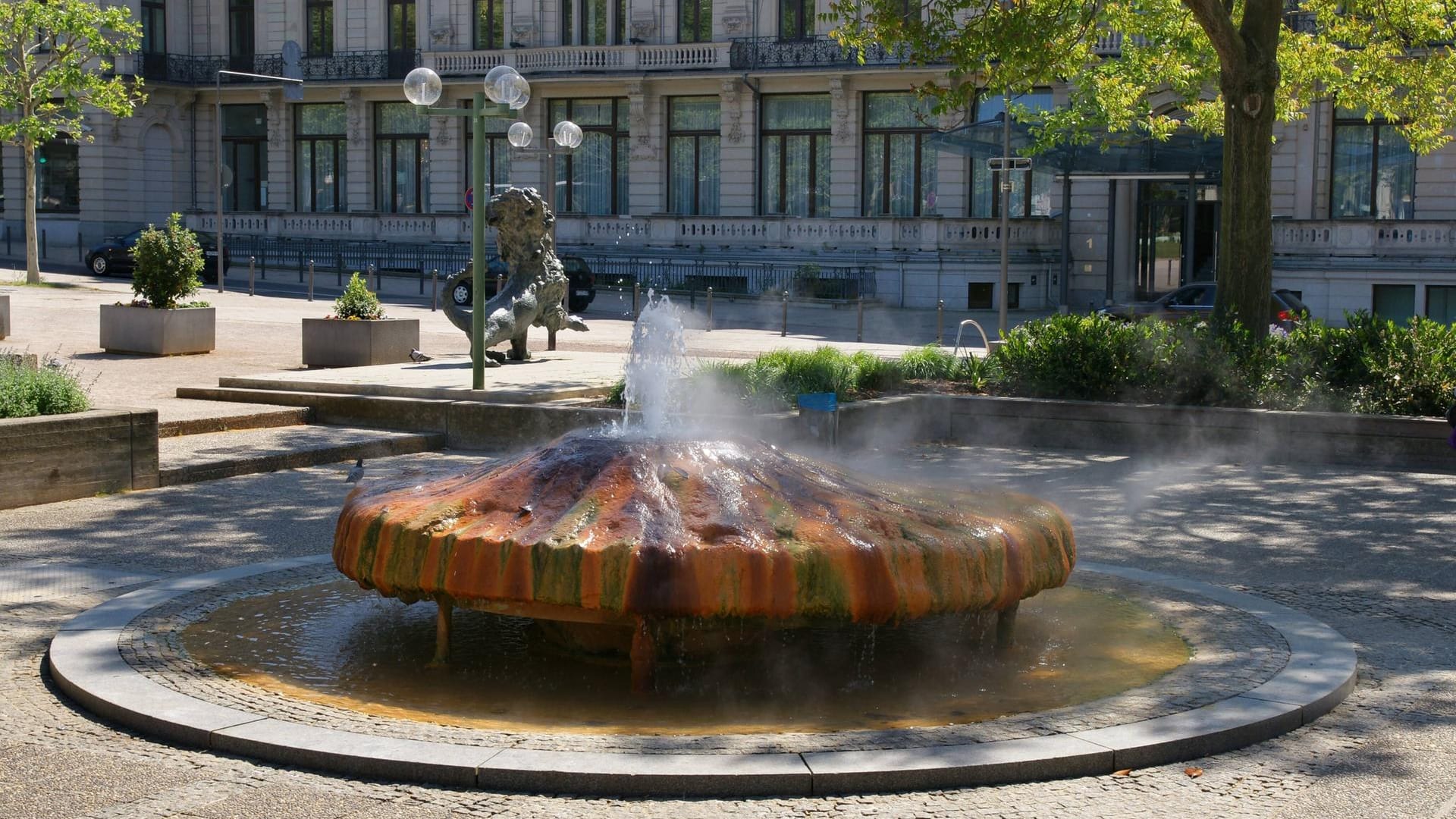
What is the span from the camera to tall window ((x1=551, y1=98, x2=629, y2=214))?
52.8m

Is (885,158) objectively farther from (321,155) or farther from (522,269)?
(522,269)

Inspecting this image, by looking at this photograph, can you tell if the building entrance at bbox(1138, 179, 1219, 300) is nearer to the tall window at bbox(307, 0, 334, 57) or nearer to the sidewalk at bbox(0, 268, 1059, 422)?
the sidewalk at bbox(0, 268, 1059, 422)

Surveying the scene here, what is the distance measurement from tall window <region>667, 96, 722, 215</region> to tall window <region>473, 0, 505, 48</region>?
670 centimetres

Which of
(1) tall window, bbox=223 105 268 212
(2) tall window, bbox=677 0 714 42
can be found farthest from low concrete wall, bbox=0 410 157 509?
(1) tall window, bbox=223 105 268 212

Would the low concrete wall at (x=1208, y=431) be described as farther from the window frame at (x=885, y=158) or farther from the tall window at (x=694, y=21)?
the tall window at (x=694, y=21)

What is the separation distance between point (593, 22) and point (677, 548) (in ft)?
158

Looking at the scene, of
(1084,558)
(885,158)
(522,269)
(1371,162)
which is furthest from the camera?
(885,158)

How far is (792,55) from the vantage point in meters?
48.9

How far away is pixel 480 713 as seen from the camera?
6434mm

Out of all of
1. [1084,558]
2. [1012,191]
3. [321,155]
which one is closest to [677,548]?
[1084,558]

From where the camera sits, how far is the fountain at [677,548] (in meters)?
6.46

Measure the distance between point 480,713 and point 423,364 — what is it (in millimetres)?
13369

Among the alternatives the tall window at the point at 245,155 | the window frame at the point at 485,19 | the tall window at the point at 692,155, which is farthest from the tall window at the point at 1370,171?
the tall window at the point at 245,155

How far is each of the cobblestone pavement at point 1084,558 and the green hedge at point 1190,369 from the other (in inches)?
45.0
